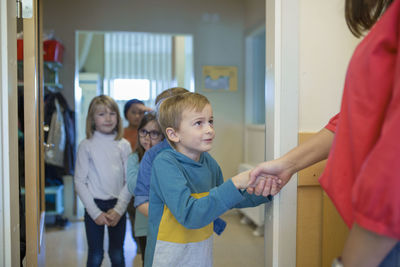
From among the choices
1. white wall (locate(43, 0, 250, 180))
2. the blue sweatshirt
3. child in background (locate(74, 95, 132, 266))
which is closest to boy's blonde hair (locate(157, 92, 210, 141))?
the blue sweatshirt

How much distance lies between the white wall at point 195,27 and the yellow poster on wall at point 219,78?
6cm

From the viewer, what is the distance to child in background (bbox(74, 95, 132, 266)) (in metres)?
2.14

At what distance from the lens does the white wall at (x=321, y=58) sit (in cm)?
137

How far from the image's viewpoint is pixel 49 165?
3799 millimetres

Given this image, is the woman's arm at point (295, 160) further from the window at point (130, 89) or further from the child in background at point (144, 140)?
the window at point (130, 89)

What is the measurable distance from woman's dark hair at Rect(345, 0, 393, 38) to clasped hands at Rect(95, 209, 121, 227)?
1.67 metres

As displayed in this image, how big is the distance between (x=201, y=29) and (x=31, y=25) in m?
2.88

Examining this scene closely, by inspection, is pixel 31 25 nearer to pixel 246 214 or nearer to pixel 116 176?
pixel 116 176

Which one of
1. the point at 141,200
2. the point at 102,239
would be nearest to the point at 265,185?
the point at 141,200

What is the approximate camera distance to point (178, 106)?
1.28m

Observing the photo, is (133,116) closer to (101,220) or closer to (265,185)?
(101,220)

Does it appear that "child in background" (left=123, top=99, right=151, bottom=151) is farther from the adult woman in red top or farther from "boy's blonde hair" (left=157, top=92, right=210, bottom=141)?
the adult woman in red top

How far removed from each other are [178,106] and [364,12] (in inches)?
25.7

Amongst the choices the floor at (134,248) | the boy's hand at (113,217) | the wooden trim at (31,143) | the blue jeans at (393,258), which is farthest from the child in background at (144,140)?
the blue jeans at (393,258)
